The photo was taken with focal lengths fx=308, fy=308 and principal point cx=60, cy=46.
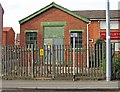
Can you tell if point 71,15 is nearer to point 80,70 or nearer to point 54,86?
point 80,70

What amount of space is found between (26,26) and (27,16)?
103cm

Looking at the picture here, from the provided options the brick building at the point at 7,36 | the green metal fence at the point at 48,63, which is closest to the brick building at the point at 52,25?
the green metal fence at the point at 48,63

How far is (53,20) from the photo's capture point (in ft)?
104

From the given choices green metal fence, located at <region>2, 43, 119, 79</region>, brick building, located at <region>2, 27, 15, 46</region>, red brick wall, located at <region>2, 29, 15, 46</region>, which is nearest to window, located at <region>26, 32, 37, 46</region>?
green metal fence, located at <region>2, 43, 119, 79</region>

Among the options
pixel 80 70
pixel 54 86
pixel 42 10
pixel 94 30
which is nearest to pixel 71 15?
pixel 42 10

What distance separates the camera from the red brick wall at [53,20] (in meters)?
30.9

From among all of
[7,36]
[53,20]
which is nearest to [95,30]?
[53,20]

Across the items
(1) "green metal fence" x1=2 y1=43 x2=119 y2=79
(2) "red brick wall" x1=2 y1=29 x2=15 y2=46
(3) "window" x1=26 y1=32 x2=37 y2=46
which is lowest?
(1) "green metal fence" x1=2 y1=43 x2=119 y2=79

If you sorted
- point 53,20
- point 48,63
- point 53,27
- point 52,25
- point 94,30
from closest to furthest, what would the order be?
point 48,63
point 53,27
point 52,25
point 53,20
point 94,30

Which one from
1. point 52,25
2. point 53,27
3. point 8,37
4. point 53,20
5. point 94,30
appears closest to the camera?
point 53,27

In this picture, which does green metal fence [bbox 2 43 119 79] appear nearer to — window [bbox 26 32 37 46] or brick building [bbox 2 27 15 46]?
window [bbox 26 32 37 46]

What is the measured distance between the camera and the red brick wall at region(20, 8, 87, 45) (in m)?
30.9

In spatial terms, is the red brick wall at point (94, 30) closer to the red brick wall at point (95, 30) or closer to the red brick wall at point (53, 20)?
the red brick wall at point (95, 30)

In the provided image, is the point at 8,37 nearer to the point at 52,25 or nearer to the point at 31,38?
the point at 31,38
